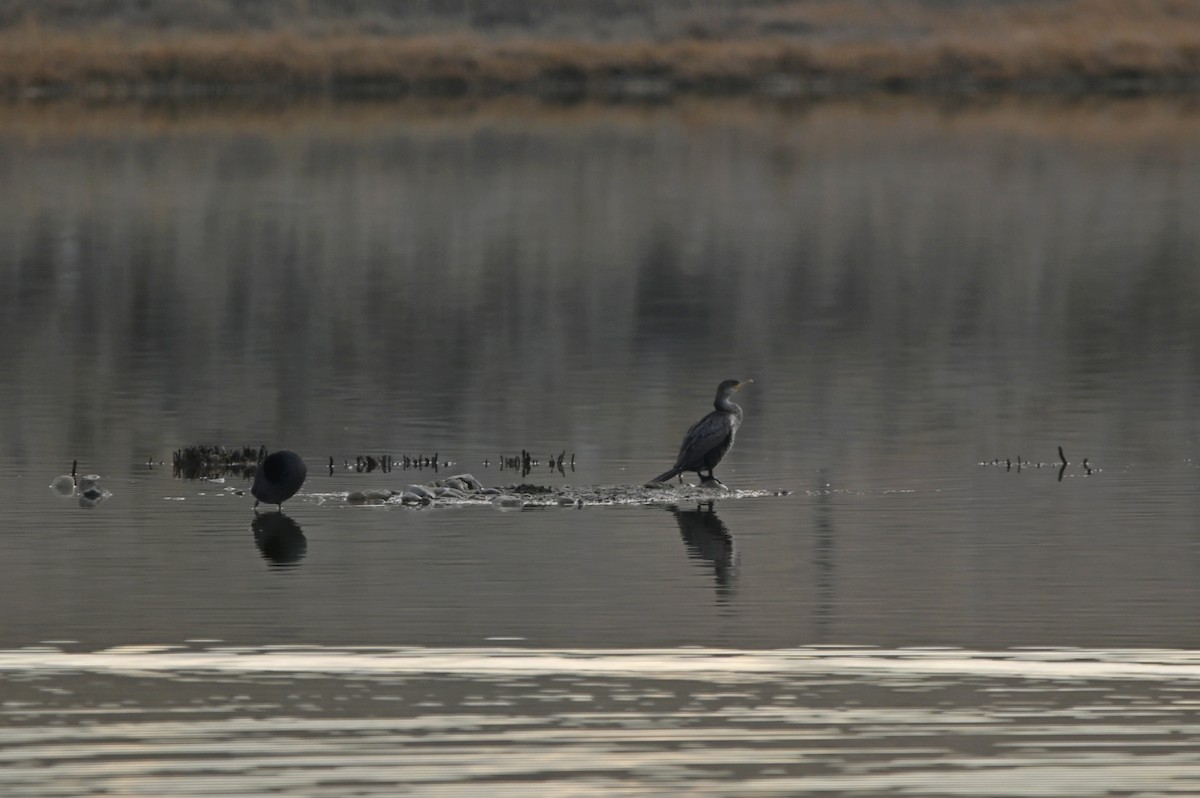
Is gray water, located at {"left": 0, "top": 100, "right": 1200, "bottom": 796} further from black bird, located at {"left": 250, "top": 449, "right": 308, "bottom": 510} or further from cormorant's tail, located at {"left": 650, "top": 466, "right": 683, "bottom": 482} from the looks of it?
cormorant's tail, located at {"left": 650, "top": 466, "right": 683, "bottom": 482}

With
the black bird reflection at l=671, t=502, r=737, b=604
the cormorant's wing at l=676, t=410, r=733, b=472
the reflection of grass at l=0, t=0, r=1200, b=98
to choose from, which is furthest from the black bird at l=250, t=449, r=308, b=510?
the reflection of grass at l=0, t=0, r=1200, b=98

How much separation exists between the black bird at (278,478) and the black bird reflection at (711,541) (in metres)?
2.40

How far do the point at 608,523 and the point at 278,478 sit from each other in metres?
2.17

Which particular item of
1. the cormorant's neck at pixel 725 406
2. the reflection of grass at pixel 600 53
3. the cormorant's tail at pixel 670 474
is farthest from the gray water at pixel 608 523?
the reflection of grass at pixel 600 53

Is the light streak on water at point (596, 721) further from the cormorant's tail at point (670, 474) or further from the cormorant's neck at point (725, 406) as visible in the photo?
the cormorant's neck at point (725, 406)

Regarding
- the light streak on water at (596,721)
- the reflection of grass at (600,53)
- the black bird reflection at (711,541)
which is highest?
the reflection of grass at (600,53)

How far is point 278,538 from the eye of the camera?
56.2ft

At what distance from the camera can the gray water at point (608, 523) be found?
11.8 metres

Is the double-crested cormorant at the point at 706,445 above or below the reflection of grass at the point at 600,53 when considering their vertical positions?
below

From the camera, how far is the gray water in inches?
465

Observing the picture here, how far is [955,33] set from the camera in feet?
329

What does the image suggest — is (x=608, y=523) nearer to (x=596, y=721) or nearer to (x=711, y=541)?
(x=711, y=541)

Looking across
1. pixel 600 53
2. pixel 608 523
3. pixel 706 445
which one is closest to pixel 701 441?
pixel 706 445

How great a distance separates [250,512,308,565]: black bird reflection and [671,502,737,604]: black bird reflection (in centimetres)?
225
